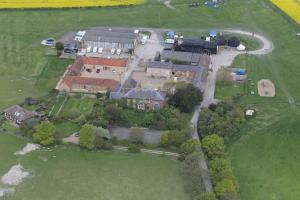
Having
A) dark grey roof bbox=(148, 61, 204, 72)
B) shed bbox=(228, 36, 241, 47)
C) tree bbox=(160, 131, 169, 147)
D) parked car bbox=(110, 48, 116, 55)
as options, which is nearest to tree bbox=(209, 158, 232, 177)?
tree bbox=(160, 131, 169, 147)

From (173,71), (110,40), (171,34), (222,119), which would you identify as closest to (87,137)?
(222,119)

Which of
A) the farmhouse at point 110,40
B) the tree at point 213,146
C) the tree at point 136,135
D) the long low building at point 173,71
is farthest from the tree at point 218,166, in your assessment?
the farmhouse at point 110,40

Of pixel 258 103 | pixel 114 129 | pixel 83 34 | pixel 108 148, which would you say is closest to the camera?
pixel 108 148

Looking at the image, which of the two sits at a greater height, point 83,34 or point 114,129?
point 83,34

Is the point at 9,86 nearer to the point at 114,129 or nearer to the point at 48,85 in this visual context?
the point at 48,85

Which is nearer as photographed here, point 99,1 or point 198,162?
point 198,162

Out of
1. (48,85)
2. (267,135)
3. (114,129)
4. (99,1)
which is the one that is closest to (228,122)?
(267,135)

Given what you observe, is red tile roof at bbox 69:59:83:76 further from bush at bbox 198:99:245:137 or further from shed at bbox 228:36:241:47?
shed at bbox 228:36:241:47
